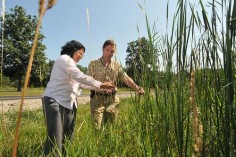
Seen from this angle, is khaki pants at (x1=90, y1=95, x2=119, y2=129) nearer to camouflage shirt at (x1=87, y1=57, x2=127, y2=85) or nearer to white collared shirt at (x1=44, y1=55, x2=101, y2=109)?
camouflage shirt at (x1=87, y1=57, x2=127, y2=85)

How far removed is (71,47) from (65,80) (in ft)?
1.82

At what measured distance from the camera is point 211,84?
1.58m

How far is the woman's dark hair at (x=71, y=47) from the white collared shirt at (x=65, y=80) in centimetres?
36

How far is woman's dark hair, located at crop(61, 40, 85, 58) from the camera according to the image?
4.24 meters

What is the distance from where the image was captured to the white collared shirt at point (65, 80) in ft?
12.5

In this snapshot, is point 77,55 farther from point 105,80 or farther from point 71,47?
point 105,80

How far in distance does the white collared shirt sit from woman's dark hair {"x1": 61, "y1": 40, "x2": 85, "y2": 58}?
0.36 m

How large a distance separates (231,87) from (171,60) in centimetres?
48

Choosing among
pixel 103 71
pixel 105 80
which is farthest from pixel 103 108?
pixel 103 71

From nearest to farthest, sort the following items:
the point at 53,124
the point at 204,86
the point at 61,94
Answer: the point at 204,86
the point at 53,124
the point at 61,94

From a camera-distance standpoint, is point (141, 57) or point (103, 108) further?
point (103, 108)

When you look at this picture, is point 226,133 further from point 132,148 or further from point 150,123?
point 132,148

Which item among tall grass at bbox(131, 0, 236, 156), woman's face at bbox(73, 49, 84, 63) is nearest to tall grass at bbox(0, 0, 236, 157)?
tall grass at bbox(131, 0, 236, 156)

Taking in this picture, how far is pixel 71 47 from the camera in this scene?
4.25 meters
